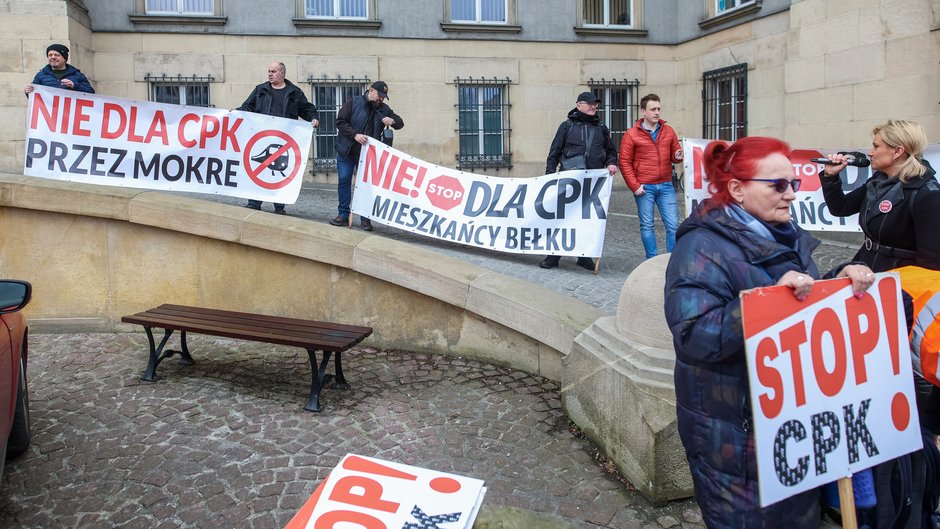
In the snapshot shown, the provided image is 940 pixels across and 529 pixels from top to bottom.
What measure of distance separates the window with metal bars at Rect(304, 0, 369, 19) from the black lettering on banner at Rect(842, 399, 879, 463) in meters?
15.1

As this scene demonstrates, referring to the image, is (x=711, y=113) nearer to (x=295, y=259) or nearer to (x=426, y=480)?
(x=295, y=259)

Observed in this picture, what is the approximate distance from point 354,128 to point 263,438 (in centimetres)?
512

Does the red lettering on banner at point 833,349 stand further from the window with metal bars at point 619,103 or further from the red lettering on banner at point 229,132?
the window with metal bars at point 619,103

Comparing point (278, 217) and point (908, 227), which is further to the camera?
point (278, 217)

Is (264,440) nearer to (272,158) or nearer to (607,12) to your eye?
(272,158)

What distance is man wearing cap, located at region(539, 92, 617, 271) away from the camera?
8.33 m

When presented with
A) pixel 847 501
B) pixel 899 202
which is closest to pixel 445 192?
pixel 899 202

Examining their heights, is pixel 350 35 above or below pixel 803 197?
above

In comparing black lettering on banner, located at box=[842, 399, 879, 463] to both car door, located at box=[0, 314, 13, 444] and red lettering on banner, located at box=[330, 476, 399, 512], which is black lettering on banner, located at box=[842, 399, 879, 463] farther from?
Result: car door, located at box=[0, 314, 13, 444]

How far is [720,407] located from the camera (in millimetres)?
2451

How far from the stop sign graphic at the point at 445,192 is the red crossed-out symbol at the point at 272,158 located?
5.26 feet

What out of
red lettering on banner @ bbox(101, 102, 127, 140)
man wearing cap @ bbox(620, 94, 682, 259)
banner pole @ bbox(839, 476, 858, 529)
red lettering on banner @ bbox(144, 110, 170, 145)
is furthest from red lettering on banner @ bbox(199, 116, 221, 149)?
banner pole @ bbox(839, 476, 858, 529)

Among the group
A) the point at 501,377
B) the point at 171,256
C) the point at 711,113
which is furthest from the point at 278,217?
the point at 711,113

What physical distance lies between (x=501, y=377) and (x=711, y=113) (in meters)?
12.7
